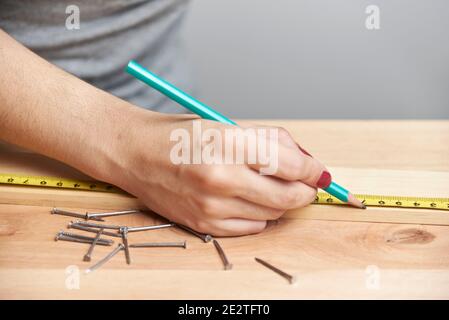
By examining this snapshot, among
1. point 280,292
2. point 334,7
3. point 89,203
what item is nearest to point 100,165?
point 89,203

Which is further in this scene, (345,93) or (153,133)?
(345,93)

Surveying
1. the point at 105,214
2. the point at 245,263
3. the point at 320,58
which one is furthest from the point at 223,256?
the point at 320,58

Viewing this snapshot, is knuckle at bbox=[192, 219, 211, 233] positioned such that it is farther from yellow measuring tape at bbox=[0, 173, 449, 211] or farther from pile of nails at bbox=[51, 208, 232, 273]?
yellow measuring tape at bbox=[0, 173, 449, 211]

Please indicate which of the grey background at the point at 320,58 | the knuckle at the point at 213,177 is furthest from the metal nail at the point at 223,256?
the grey background at the point at 320,58

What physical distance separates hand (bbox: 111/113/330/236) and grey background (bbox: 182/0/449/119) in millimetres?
1328

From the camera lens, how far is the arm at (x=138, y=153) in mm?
1002

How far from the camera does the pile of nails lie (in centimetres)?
98

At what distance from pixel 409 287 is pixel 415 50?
171 centimetres

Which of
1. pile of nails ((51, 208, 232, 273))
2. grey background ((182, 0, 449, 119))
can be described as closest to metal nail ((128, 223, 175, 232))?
pile of nails ((51, 208, 232, 273))

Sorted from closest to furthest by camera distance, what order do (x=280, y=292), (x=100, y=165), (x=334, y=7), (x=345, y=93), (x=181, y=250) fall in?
(x=280, y=292) → (x=181, y=250) → (x=100, y=165) → (x=334, y=7) → (x=345, y=93)

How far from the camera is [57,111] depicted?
1128mm

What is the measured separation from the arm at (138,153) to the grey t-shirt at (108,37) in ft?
0.90

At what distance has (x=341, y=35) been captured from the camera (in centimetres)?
243

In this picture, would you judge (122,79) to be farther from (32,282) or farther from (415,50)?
(415,50)
